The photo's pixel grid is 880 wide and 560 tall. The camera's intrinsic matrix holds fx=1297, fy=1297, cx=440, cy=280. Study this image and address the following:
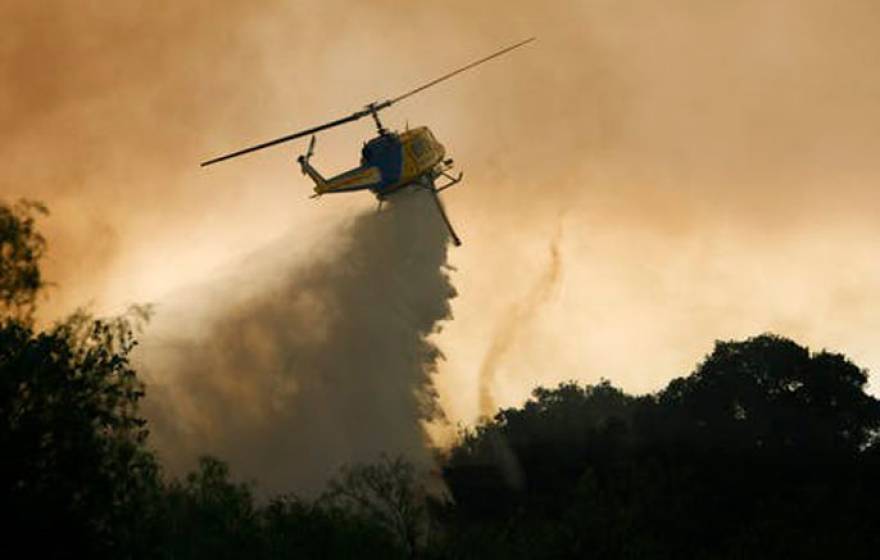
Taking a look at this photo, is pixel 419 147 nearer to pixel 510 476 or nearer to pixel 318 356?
pixel 318 356

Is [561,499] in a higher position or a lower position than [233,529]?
higher

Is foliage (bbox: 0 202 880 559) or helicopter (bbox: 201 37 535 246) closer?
foliage (bbox: 0 202 880 559)

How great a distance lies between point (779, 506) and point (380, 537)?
124ft

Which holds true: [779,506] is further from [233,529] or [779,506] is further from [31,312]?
[31,312]

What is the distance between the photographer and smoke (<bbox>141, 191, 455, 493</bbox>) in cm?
8919

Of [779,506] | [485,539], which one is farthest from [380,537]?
[779,506]

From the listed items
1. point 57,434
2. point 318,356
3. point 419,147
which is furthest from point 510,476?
point 57,434

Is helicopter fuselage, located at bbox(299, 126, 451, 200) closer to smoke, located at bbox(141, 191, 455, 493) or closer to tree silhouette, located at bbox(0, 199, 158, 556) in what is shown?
smoke, located at bbox(141, 191, 455, 493)

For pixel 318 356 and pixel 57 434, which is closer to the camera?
pixel 57 434

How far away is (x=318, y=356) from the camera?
9475 cm

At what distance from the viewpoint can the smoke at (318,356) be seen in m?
89.2

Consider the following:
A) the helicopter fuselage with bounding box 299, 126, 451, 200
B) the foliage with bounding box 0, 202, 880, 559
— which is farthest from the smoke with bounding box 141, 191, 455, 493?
the helicopter fuselage with bounding box 299, 126, 451, 200

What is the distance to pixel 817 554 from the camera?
72.0m

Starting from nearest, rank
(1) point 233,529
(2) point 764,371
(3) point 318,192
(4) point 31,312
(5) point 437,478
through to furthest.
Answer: (4) point 31,312 → (1) point 233,529 → (3) point 318,192 → (5) point 437,478 → (2) point 764,371
